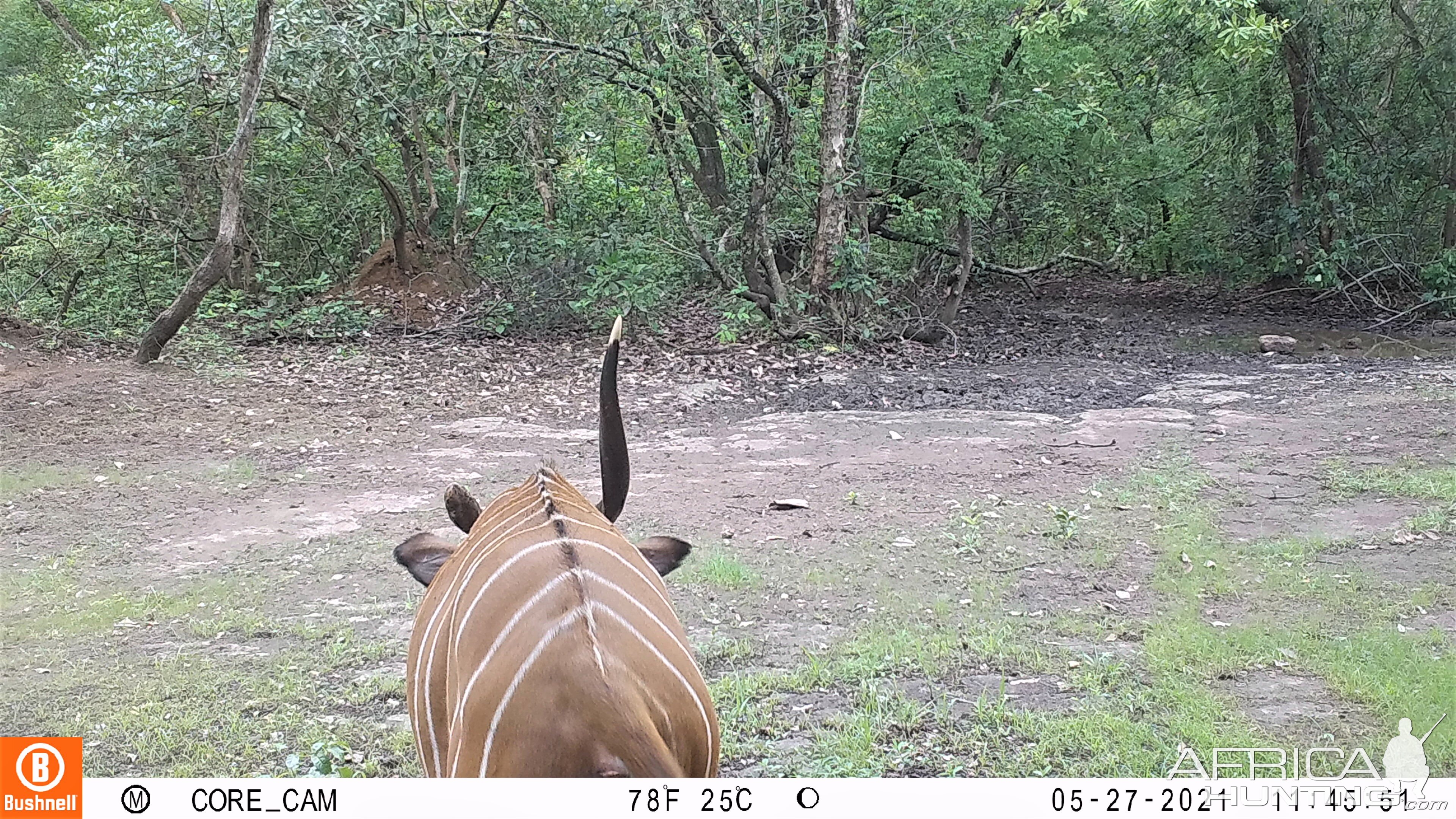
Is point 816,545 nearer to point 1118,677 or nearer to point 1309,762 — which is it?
point 1118,677

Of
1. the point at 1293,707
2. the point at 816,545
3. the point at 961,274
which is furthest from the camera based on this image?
the point at 961,274

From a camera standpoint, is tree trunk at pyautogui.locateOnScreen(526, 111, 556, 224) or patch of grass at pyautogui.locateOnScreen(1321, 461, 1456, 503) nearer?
patch of grass at pyautogui.locateOnScreen(1321, 461, 1456, 503)

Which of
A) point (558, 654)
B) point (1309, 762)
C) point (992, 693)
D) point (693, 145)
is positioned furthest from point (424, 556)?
point (693, 145)

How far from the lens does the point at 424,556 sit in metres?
2.23

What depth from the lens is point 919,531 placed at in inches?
189

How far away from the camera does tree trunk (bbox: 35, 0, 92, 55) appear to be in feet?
36.9

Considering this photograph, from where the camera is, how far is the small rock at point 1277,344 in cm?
996

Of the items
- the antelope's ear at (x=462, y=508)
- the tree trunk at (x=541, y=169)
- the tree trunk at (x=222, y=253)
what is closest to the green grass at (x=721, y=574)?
the antelope's ear at (x=462, y=508)

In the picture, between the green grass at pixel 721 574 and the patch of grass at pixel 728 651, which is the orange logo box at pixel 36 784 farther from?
the green grass at pixel 721 574

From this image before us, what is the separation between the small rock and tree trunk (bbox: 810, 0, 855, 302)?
409 cm

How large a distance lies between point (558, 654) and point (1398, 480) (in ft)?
16.3

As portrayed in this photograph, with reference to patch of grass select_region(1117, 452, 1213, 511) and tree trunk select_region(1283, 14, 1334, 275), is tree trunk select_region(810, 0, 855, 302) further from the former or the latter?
tree trunk select_region(1283, 14, 1334, 275)

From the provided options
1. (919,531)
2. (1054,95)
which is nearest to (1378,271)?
(1054,95)

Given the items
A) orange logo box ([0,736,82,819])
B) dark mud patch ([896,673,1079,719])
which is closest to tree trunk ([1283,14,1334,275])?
dark mud patch ([896,673,1079,719])
